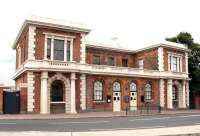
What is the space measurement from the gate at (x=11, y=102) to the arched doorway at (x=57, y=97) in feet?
10.7

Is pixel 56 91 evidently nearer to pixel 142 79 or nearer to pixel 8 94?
pixel 8 94

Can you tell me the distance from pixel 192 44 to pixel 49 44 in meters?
26.2

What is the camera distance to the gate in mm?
28469

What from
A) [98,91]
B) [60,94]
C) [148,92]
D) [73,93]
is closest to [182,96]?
[148,92]

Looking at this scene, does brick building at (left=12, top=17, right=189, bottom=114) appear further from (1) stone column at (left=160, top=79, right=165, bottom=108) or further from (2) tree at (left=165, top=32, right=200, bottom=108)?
(2) tree at (left=165, top=32, right=200, bottom=108)

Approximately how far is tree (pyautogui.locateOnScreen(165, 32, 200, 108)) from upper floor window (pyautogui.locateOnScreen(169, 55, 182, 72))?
4667mm

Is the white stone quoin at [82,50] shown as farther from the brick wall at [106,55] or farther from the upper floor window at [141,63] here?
the upper floor window at [141,63]

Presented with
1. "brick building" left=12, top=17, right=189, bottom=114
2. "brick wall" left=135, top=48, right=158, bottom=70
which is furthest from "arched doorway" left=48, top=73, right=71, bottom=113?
"brick wall" left=135, top=48, right=158, bottom=70

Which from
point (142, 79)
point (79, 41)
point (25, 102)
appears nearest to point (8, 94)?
point (25, 102)

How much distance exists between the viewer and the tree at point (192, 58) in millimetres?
45219

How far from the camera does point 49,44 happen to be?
100ft

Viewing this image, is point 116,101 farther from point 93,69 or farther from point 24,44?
point 24,44

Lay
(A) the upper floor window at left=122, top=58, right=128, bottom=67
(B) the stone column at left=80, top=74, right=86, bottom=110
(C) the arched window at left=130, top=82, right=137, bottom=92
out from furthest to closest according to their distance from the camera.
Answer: (A) the upper floor window at left=122, top=58, right=128, bottom=67, (C) the arched window at left=130, top=82, right=137, bottom=92, (B) the stone column at left=80, top=74, right=86, bottom=110

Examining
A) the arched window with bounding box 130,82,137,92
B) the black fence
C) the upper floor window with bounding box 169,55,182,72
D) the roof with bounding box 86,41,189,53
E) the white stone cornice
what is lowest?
the black fence
